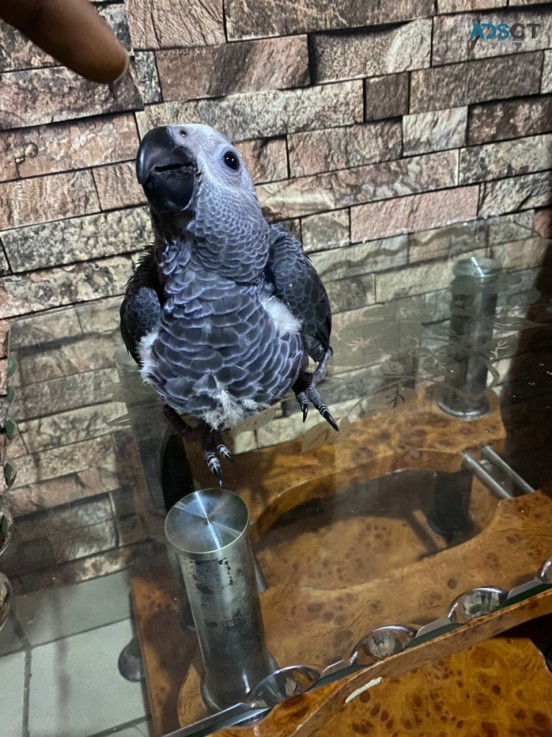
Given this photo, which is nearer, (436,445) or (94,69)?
(94,69)

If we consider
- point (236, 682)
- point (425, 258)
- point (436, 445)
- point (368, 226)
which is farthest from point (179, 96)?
point (236, 682)

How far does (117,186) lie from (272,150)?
0.22 metres

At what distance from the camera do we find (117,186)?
2.41 feet

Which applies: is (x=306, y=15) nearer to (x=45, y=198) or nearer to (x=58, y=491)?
(x=45, y=198)

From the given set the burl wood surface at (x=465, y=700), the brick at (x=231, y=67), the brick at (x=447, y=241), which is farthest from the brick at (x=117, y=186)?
the burl wood surface at (x=465, y=700)

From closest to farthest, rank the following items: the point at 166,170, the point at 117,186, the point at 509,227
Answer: the point at 166,170
the point at 117,186
the point at 509,227

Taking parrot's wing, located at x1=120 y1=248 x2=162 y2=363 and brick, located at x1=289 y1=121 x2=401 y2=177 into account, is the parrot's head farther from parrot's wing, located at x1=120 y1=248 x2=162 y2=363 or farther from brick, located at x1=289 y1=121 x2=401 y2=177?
brick, located at x1=289 y1=121 x2=401 y2=177

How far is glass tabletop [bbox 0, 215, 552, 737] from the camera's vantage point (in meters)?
0.50

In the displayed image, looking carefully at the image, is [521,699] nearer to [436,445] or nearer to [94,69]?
[436,445]

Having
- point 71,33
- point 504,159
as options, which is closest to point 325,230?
point 504,159

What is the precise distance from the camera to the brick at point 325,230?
0.85m

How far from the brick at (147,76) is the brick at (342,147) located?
0.19 m

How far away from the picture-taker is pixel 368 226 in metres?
0.89

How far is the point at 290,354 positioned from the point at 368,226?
474 mm
